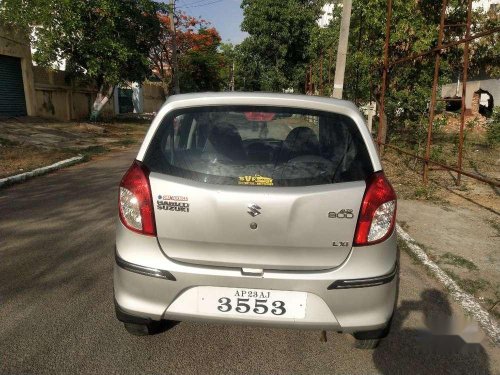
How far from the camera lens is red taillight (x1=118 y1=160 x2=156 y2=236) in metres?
2.28

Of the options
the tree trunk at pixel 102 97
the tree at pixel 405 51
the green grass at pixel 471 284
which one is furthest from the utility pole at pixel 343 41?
the tree trunk at pixel 102 97

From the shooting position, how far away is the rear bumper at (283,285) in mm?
2213

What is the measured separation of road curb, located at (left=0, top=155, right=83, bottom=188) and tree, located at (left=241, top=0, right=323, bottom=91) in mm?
18658

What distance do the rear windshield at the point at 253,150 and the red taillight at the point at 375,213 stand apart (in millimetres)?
87

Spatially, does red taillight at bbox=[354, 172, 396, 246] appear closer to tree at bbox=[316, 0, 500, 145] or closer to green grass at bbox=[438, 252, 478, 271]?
green grass at bbox=[438, 252, 478, 271]

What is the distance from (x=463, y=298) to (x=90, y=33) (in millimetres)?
18216

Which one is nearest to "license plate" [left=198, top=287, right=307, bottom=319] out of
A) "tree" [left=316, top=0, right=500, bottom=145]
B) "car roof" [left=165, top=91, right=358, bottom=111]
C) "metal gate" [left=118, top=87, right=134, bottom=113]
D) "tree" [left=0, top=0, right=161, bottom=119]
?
"car roof" [left=165, top=91, right=358, bottom=111]

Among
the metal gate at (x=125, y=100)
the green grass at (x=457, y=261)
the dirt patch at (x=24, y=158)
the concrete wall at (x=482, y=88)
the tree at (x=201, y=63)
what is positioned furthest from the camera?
the tree at (x=201, y=63)

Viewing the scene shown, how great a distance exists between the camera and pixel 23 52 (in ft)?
58.9

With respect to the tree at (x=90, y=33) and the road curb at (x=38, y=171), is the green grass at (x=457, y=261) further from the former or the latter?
the tree at (x=90, y=33)

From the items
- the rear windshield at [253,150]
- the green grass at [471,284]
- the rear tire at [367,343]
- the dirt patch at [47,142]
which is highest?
the rear windshield at [253,150]

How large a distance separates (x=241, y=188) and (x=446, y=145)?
1347 cm

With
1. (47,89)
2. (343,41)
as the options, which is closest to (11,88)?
(47,89)

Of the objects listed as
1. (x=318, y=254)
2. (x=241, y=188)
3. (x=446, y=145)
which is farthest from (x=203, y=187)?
(x=446, y=145)
